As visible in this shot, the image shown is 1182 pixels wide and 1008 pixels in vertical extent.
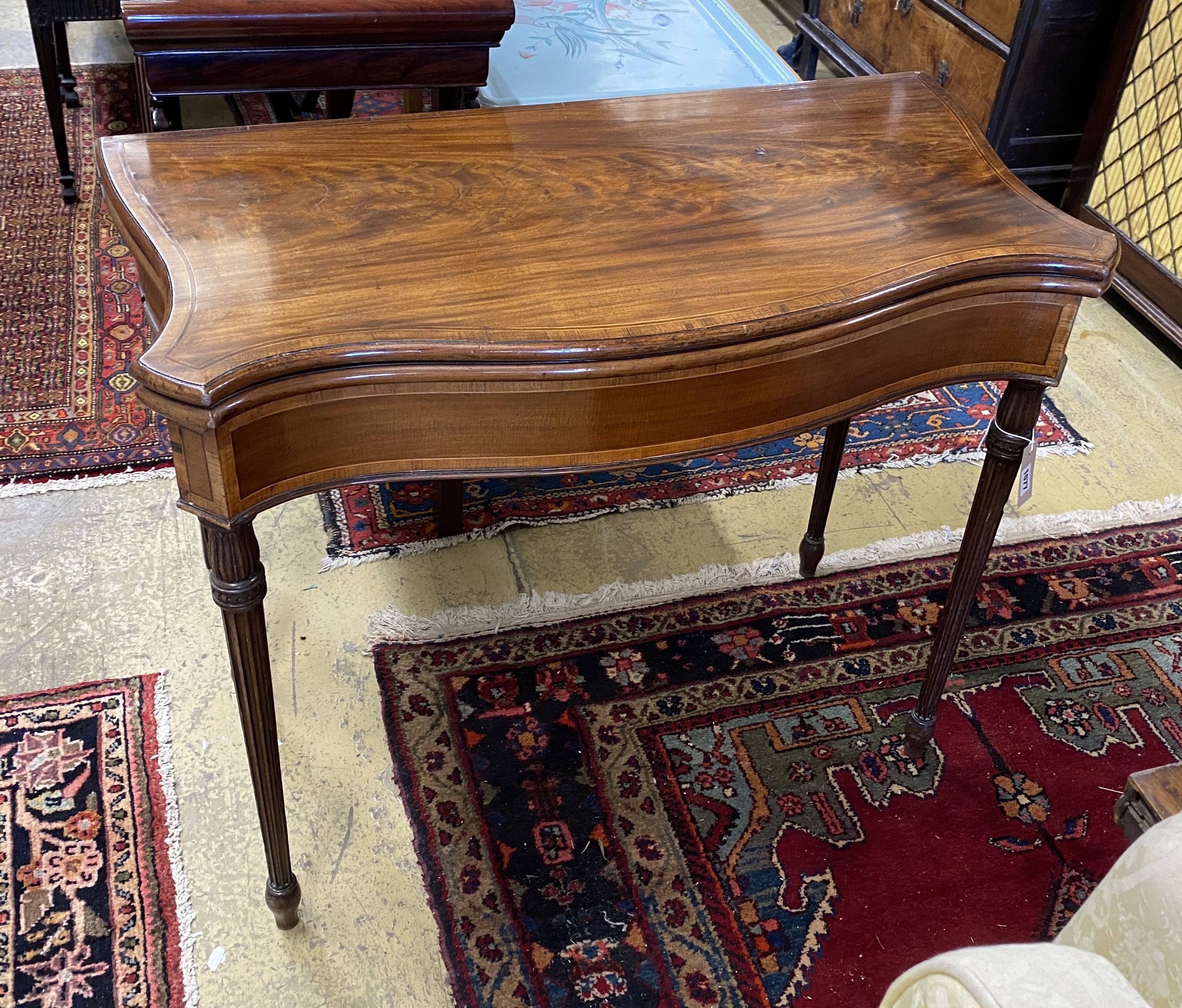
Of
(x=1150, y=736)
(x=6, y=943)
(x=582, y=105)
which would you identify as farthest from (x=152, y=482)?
(x=1150, y=736)

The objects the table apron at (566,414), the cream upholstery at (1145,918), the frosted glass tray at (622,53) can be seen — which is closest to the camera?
the cream upholstery at (1145,918)

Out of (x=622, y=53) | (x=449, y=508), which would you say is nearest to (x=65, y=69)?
(x=622, y=53)

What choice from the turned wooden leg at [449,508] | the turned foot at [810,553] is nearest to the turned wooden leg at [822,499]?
the turned foot at [810,553]

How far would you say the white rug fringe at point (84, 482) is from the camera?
6.68ft

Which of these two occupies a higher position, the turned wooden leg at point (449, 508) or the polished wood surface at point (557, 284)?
the polished wood surface at point (557, 284)

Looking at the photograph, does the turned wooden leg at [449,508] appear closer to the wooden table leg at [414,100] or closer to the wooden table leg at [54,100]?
the wooden table leg at [414,100]

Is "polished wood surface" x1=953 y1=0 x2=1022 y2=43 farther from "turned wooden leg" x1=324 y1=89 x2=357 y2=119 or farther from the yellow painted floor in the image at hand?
"turned wooden leg" x1=324 y1=89 x2=357 y2=119

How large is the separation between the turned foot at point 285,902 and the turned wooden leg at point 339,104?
1.68 metres

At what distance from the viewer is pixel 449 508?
1.96 m

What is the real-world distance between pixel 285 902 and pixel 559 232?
850 millimetres

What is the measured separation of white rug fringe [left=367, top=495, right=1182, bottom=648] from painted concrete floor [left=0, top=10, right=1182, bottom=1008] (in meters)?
0.02

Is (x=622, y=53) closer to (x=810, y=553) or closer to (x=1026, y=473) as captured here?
(x=810, y=553)

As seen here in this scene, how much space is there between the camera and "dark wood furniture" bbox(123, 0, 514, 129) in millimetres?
1815

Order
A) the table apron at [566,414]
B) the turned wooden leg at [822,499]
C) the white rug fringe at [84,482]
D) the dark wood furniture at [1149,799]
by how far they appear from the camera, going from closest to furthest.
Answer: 1. the table apron at [566,414]
2. the dark wood furniture at [1149,799]
3. the turned wooden leg at [822,499]
4. the white rug fringe at [84,482]
